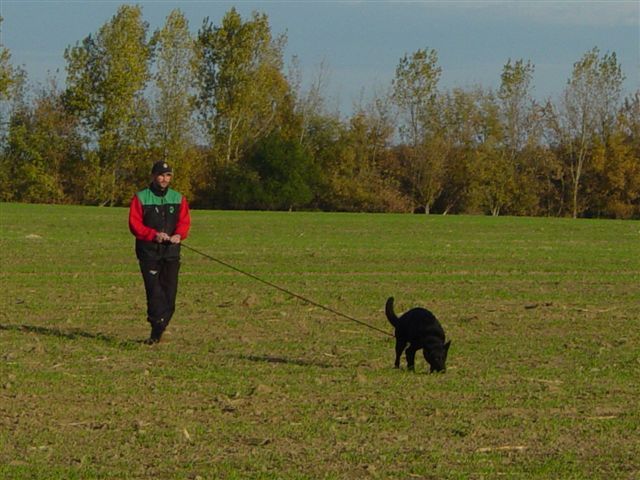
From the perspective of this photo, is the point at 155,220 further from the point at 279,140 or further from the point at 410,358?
the point at 279,140

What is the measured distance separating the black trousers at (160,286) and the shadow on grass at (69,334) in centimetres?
42

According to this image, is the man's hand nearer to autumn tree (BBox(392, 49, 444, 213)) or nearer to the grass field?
the grass field

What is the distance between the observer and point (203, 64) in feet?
275

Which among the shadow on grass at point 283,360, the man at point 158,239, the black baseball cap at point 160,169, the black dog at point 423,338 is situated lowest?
the shadow on grass at point 283,360

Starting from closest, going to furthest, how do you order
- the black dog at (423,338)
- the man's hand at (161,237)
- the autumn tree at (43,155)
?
the black dog at (423,338) → the man's hand at (161,237) → the autumn tree at (43,155)

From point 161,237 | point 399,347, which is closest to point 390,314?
point 399,347

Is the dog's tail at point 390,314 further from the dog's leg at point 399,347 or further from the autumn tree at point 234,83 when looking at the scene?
the autumn tree at point 234,83

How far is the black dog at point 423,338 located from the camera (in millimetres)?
10750

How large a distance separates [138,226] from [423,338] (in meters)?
3.85

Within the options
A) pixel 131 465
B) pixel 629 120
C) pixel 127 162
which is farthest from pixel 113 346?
pixel 629 120

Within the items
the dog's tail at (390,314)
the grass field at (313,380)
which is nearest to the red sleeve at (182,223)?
the grass field at (313,380)

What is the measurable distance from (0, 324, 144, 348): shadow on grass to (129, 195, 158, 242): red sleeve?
1243 mm

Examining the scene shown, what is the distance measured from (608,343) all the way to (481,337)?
1.54 metres

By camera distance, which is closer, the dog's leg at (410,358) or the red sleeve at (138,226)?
the dog's leg at (410,358)
